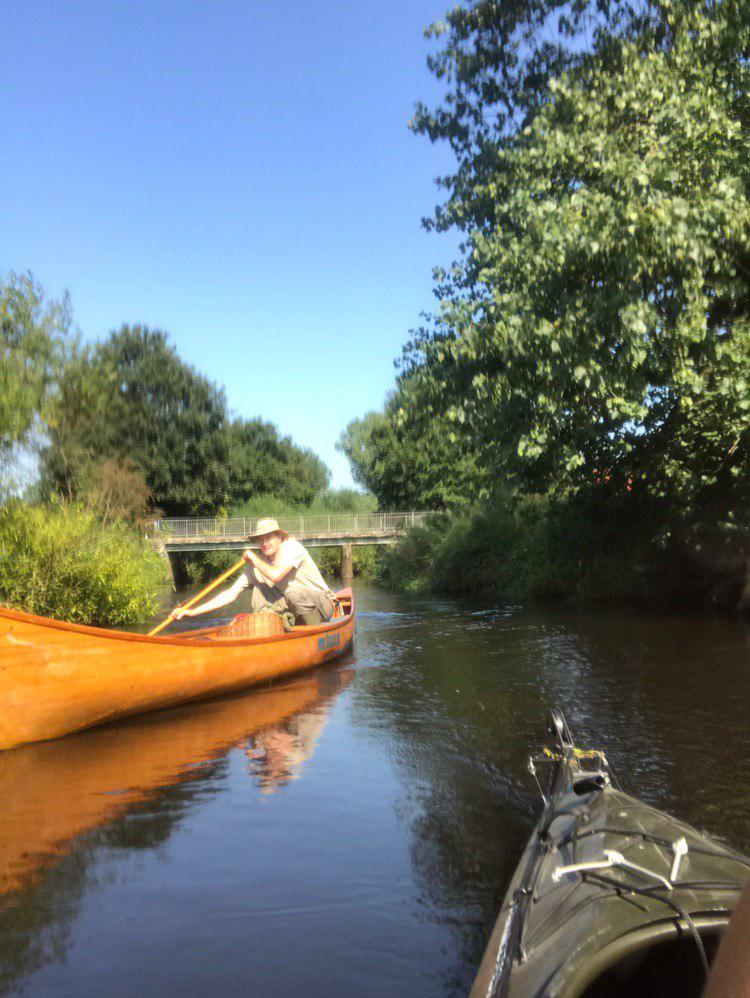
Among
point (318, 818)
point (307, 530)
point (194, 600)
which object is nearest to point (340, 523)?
point (307, 530)

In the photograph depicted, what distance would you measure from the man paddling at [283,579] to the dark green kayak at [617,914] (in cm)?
720

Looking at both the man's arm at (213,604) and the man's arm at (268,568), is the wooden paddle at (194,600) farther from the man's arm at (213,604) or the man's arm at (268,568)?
the man's arm at (268,568)

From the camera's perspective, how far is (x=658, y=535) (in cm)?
1508

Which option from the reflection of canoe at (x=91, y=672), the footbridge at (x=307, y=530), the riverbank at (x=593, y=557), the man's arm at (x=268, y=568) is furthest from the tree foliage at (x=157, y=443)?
the reflection of canoe at (x=91, y=672)

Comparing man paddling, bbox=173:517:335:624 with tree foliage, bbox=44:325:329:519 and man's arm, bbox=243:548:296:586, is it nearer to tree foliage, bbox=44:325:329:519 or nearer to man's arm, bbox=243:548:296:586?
man's arm, bbox=243:548:296:586

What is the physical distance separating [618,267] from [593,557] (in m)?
9.07

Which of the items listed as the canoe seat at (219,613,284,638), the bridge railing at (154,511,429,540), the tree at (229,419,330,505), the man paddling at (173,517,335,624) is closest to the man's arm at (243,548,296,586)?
the man paddling at (173,517,335,624)

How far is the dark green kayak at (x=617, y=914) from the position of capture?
81.9 inches

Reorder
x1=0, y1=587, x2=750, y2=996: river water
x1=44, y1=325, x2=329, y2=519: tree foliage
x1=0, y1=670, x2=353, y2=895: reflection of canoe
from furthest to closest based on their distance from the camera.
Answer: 1. x1=44, y1=325, x2=329, y2=519: tree foliage
2. x1=0, y1=670, x2=353, y2=895: reflection of canoe
3. x1=0, y1=587, x2=750, y2=996: river water

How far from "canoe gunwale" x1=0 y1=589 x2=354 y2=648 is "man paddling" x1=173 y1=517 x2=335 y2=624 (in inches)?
13.3

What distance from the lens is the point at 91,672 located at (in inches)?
262

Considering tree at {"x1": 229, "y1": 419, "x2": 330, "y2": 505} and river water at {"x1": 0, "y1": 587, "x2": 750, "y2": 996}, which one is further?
tree at {"x1": 229, "y1": 419, "x2": 330, "y2": 505}

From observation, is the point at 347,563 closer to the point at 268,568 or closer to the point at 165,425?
the point at 165,425

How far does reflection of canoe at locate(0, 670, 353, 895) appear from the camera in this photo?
15.3 feet
